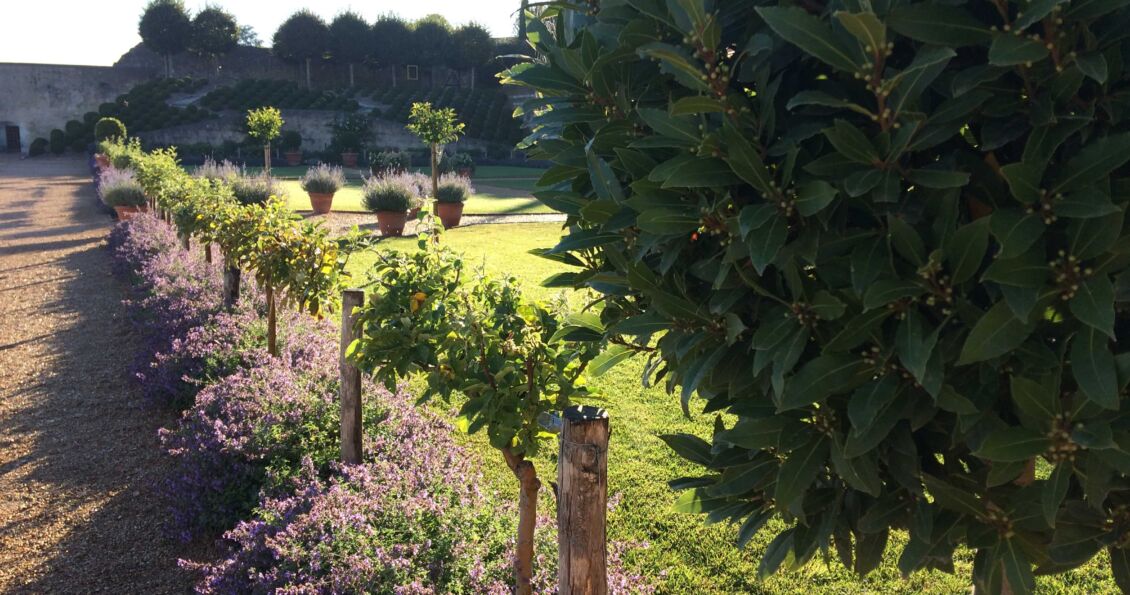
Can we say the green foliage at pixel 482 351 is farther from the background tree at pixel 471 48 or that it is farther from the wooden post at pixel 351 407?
the background tree at pixel 471 48

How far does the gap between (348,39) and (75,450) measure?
55847mm

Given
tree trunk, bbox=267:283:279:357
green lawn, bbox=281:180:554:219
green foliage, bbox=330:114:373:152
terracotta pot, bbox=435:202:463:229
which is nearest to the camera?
tree trunk, bbox=267:283:279:357

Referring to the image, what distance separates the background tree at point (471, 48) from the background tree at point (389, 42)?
339 cm

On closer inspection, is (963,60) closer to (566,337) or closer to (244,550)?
(566,337)

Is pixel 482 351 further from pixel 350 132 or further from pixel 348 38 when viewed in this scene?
pixel 348 38

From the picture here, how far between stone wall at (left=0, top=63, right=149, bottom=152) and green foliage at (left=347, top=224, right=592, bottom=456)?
5208cm

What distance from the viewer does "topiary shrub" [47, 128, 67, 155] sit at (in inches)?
1740

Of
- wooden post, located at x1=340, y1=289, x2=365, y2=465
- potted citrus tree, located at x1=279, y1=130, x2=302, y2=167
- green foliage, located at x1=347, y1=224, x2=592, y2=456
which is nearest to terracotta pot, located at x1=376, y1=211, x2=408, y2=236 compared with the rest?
wooden post, located at x1=340, y1=289, x2=365, y2=465

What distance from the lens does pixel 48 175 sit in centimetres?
3334

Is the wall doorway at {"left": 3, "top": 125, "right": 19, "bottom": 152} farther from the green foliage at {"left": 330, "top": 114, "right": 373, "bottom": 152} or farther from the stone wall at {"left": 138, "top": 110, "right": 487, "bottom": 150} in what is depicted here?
the green foliage at {"left": 330, "top": 114, "right": 373, "bottom": 152}

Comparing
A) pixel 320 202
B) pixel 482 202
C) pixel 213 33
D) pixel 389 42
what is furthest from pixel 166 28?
pixel 320 202

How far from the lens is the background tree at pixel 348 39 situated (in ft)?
187

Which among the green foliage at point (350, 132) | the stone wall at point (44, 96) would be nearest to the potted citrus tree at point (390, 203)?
the green foliage at point (350, 132)

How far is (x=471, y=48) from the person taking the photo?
57.4 metres
